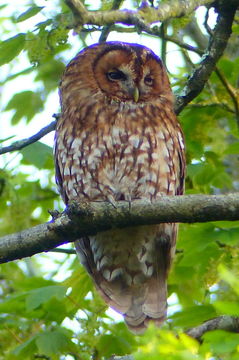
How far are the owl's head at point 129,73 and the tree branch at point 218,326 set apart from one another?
146cm

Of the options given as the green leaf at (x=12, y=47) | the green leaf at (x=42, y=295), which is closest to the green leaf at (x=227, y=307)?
the green leaf at (x=42, y=295)

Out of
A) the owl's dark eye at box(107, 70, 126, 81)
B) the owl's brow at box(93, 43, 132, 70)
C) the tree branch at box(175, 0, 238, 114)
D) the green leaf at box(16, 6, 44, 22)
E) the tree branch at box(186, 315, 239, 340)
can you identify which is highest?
the owl's brow at box(93, 43, 132, 70)

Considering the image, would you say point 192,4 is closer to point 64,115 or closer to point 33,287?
point 64,115

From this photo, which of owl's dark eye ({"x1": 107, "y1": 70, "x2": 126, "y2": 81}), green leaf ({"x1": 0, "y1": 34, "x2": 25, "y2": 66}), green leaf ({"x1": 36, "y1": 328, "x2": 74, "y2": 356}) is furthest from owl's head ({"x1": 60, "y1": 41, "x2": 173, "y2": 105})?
green leaf ({"x1": 36, "y1": 328, "x2": 74, "y2": 356})

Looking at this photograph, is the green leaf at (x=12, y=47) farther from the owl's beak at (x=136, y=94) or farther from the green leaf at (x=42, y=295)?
the green leaf at (x=42, y=295)

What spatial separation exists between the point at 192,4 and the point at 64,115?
53.0 inches

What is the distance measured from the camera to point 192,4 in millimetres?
3975

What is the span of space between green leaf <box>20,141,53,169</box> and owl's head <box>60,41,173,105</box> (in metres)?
0.35

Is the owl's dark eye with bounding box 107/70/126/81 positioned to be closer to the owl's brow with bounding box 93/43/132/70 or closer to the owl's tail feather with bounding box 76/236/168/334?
the owl's brow with bounding box 93/43/132/70

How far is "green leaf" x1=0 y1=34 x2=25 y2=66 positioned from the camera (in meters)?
4.45

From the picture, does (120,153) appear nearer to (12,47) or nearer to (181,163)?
(181,163)

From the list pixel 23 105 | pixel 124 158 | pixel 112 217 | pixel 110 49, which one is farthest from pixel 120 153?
pixel 23 105

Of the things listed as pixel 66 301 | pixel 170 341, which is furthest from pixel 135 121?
pixel 170 341

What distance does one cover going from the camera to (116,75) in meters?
Result: 5.04
